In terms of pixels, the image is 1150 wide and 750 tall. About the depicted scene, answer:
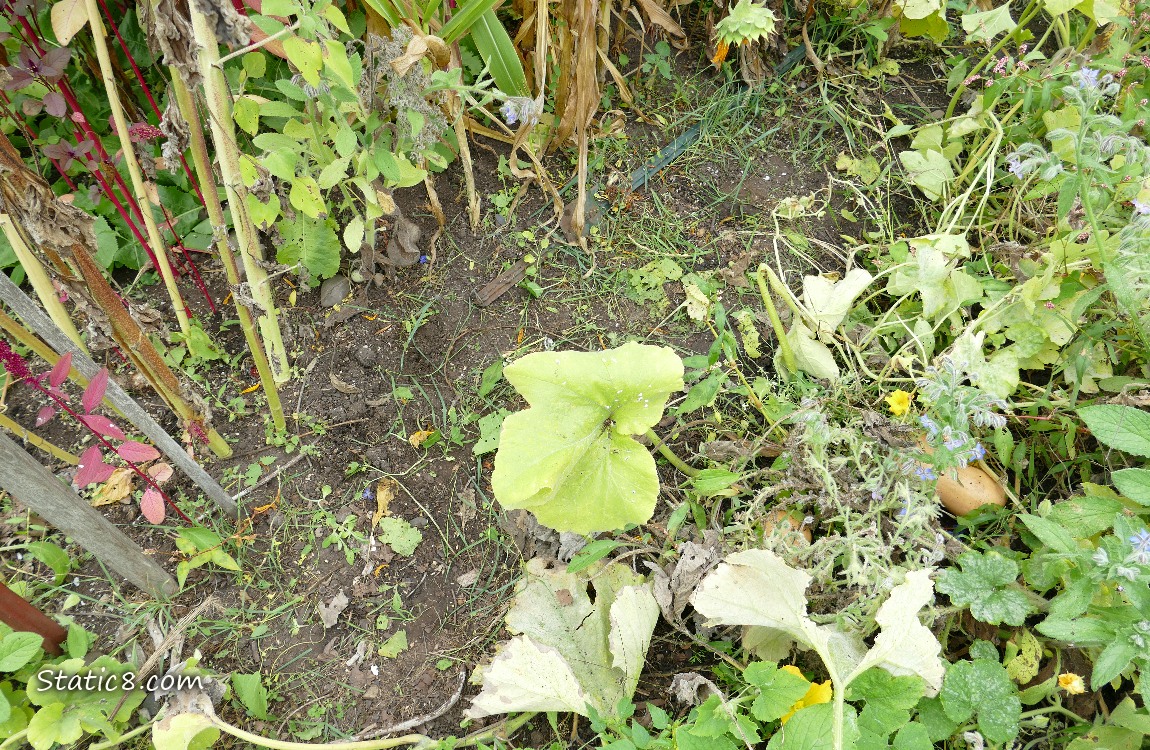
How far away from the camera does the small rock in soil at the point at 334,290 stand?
1951 millimetres

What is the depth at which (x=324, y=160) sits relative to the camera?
1597mm

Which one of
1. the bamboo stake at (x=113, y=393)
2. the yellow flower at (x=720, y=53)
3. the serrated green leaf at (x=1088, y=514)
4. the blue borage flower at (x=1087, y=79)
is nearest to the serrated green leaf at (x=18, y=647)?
the bamboo stake at (x=113, y=393)

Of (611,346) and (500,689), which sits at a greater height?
(611,346)

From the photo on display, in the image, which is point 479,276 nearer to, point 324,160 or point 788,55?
point 324,160

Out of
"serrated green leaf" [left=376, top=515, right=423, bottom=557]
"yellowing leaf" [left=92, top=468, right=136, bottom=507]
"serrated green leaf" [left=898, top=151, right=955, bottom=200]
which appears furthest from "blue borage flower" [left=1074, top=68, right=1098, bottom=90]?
"yellowing leaf" [left=92, top=468, right=136, bottom=507]

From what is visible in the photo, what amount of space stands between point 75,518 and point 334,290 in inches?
32.3

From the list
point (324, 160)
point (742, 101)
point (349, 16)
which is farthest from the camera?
point (742, 101)

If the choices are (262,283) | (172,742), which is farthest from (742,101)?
(172,742)

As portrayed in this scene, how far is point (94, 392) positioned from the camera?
131 cm

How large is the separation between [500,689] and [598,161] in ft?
4.79

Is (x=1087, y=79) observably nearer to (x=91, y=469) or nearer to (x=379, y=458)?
(x=379, y=458)

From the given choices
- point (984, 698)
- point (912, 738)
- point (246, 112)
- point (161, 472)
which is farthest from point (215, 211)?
point (984, 698)

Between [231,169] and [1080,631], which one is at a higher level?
[231,169]

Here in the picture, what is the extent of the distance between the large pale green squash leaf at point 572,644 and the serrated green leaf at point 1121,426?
910mm
